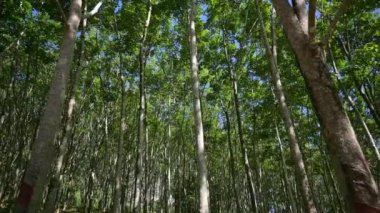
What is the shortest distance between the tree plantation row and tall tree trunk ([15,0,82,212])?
0.05 ft

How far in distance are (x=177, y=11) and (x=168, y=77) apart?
6.47 m

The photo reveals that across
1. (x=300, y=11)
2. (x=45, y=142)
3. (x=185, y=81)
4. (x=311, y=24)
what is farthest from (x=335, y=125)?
(x=185, y=81)

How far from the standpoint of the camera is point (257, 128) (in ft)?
79.9

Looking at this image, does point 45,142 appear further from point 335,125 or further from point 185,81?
point 185,81

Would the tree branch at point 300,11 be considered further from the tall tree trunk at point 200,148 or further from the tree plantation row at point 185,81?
the tall tree trunk at point 200,148

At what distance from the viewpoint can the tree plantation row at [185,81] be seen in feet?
9.39

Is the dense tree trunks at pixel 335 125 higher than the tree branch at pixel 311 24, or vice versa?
the tree branch at pixel 311 24

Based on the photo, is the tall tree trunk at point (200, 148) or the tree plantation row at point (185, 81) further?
the tall tree trunk at point (200, 148)

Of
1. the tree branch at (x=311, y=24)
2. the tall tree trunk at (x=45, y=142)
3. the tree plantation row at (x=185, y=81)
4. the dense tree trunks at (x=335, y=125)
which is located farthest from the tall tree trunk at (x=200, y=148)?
the tree branch at (x=311, y=24)

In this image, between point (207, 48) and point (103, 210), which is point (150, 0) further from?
point (103, 210)

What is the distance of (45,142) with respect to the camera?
4375 mm

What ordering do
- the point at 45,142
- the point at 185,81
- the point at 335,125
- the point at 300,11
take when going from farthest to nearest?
1. the point at 185,81
2. the point at 45,142
3. the point at 300,11
4. the point at 335,125

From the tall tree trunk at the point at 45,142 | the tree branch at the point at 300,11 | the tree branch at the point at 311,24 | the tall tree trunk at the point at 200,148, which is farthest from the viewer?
the tall tree trunk at the point at 200,148

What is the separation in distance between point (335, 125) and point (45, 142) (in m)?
3.56
